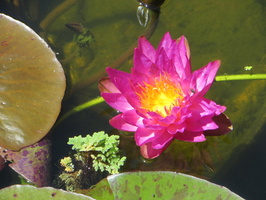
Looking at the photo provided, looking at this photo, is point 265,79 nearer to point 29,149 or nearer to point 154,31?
point 154,31

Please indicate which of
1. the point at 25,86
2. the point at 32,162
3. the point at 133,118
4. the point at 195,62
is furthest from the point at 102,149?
the point at 195,62

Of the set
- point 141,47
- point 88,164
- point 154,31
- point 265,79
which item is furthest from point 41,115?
point 265,79

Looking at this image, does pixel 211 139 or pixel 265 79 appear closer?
pixel 211 139

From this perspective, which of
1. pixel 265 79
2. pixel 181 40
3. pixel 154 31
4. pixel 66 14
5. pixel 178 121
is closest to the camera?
pixel 178 121

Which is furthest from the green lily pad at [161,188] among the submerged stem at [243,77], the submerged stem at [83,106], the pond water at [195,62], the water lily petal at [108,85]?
the submerged stem at [243,77]

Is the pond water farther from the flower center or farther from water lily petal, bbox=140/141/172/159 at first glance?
the flower center

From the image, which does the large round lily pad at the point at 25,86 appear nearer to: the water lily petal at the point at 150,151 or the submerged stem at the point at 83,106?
the submerged stem at the point at 83,106

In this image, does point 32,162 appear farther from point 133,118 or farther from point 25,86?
point 133,118
